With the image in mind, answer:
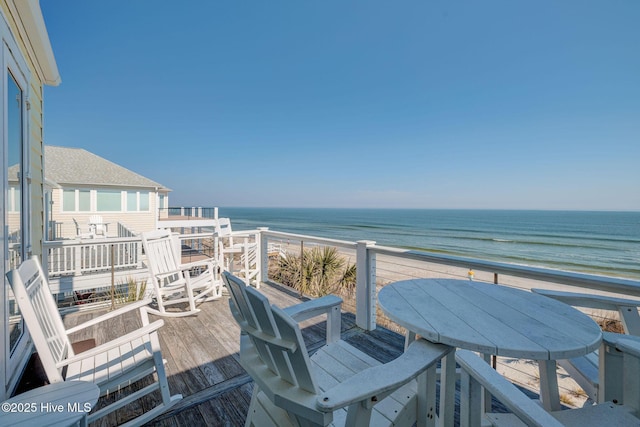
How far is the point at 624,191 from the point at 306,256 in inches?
968

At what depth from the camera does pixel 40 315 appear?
4.77ft

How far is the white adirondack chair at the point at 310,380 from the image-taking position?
2.57ft

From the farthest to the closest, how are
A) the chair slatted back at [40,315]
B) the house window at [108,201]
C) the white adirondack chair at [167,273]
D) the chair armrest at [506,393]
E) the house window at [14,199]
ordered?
the house window at [108,201]
the white adirondack chair at [167,273]
the house window at [14,199]
the chair slatted back at [40,315]
the chair armrest at [506,393]

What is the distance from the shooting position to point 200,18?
5.56 m

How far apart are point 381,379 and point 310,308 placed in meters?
0.70

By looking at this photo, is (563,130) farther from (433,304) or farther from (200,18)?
(433,304)

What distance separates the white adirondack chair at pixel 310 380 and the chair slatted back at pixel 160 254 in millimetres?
2588

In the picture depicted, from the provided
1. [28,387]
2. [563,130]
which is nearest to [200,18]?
[28,387]

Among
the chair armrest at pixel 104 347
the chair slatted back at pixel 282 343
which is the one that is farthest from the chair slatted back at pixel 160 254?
the chair slatted back at pixel 282 343

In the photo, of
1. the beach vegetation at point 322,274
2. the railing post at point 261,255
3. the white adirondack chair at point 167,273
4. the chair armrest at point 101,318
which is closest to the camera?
the chair armrest at point 101,318

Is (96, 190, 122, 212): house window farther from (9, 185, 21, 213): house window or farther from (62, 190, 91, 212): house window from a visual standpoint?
(9, 185, 21, 213): house window

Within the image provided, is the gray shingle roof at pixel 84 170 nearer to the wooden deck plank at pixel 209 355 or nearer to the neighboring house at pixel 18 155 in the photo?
the neighboring house at pixel 18 155

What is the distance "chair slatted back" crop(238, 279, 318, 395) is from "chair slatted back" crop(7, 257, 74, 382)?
1.08 metres

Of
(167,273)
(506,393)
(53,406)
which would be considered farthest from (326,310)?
(167,273)
